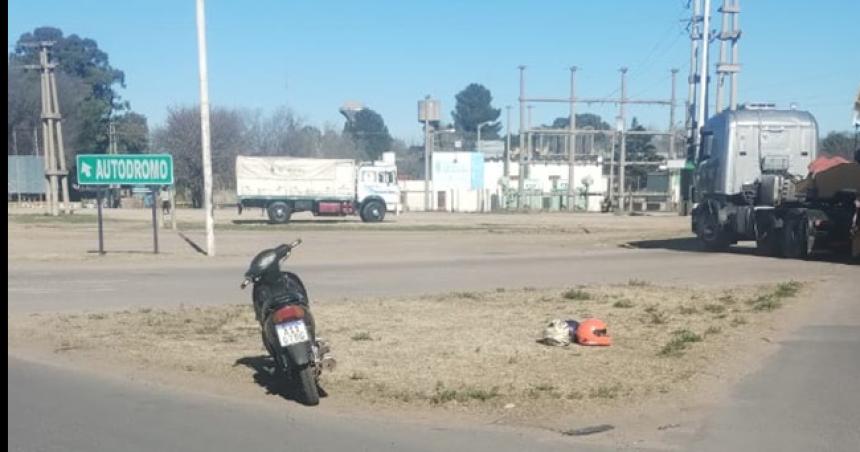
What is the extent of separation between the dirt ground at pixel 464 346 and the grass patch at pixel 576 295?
0.23 ft

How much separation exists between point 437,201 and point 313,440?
86.3 metres

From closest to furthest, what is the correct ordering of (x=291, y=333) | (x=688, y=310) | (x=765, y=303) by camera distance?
(x=291, y=333) → (x=688, y=310) → (x=765, y=303)

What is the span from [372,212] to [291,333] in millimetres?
43868

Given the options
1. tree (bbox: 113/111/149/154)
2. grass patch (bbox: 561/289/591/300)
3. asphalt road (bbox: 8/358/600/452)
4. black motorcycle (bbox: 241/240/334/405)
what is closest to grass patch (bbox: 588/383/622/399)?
asphalt road (bbox: 8/358/600/452)

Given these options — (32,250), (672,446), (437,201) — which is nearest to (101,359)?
(672,446)

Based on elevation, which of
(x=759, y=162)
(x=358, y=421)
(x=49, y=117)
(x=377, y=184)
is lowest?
(x=358, y=421)

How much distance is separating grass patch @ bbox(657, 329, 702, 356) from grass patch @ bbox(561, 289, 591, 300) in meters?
3.52

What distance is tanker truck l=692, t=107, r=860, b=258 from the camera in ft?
78.9

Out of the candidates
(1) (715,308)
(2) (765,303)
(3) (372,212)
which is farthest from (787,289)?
(3) (372,212)

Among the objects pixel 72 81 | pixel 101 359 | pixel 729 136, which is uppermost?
pixel 72 81

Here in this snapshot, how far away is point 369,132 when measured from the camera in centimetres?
18912

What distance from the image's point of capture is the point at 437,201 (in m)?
93.4

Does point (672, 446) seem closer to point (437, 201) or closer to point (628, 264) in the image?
point (628, 264)

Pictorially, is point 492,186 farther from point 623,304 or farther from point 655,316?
point 655,316
